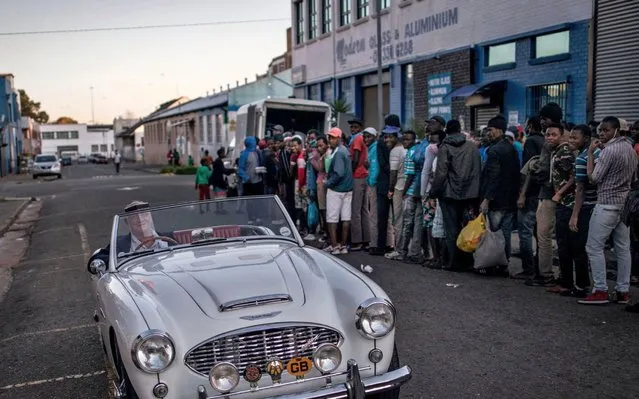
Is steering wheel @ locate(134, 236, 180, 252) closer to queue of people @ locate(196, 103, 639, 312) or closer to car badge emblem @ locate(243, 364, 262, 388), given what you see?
car badge emblem @ locate(243, 364, 262, 388)

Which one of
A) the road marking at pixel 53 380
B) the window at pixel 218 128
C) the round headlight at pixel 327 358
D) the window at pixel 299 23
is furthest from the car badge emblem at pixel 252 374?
the window at pixel 218 128

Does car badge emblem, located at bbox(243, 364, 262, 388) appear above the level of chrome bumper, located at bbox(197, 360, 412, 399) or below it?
above

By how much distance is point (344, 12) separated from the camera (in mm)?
28078

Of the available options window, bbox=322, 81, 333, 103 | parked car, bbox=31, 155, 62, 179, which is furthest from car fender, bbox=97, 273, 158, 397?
parked car, bbox=31, 155, 62, 179

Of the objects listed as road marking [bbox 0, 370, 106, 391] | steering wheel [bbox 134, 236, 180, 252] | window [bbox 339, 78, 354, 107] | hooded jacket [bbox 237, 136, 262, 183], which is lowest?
road marking [bbox 0, 370, 106, 391]

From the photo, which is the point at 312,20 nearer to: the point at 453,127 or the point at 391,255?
the point at 391,255

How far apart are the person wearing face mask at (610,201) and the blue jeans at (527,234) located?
4.36 ft

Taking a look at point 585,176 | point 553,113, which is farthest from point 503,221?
point 585,176

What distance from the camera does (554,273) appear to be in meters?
8.45

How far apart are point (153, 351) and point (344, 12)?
26.1 meters

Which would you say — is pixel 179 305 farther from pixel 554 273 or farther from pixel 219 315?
pixel 554 273

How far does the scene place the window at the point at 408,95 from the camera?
22703 millimetres

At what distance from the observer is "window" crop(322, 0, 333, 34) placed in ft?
96.6

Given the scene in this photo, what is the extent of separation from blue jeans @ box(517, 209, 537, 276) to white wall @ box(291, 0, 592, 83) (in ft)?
26.9
